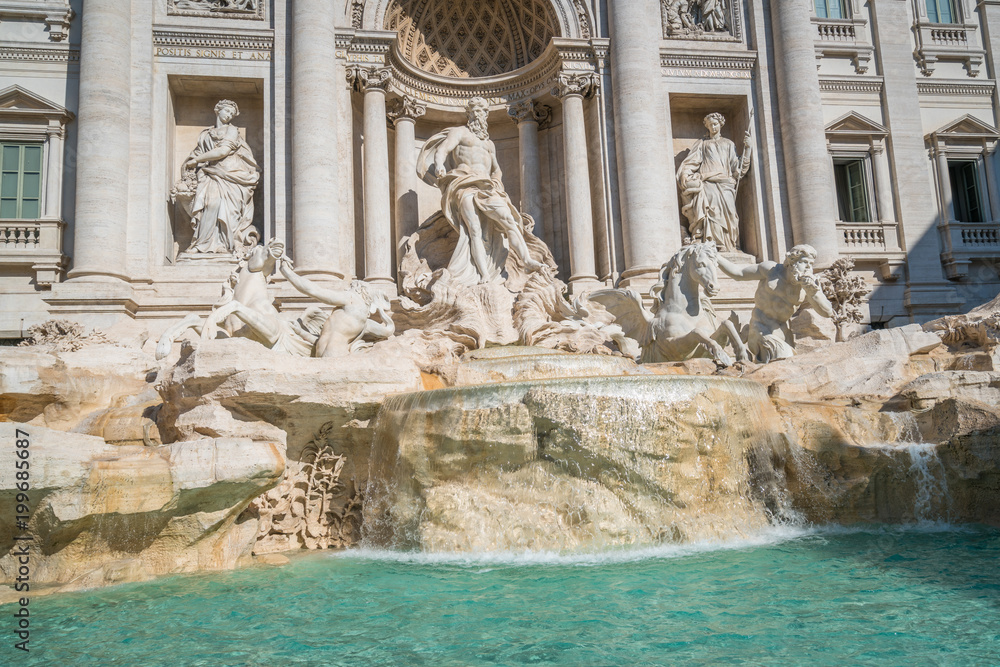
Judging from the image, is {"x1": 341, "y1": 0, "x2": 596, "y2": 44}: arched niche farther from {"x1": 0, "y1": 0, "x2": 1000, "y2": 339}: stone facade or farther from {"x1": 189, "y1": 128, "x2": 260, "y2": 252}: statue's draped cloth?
{"x1": 189, "y1": 128, "x2": 260, "y2": 252}: statue's draped cloth

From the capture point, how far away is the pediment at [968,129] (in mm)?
16438

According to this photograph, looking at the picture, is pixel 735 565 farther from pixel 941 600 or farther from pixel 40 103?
pixel 40 103

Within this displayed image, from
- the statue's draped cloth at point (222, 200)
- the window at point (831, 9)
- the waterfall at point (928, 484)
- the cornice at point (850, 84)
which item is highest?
the window at point (831, 9)

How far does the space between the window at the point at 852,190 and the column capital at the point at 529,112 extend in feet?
21.2

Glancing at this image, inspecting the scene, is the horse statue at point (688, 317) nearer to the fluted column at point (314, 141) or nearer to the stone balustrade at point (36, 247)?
the fluted column at point (314, 141)

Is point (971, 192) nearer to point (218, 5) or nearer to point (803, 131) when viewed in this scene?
point (803, 131)

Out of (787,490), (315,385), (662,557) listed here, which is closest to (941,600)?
(662,557)

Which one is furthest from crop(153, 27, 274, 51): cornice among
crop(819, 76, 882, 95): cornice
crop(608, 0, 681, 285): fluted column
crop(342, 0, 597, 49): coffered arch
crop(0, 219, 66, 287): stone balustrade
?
crop(819, 76, 882, 95): cornice

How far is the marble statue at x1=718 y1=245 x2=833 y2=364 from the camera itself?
9719 millimetres

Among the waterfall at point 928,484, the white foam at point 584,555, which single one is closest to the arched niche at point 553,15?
the waterfall at point 928,484

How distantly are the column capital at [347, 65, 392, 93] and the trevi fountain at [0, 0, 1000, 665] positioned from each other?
4487mm

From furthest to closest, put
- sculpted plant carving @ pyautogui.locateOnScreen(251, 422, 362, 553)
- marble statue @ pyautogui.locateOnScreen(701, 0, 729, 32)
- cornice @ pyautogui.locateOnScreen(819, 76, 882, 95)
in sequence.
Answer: cornice @ pyautogui.locateOnScreen(819, 76, 882, 95), marble statue @ pyautogui.locateOnScreen(701, 0, 729, 32), sculpted plant carving @ pyautogui.locateOnScreen(251, 422, 362, 553)

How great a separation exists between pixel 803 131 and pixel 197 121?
12067 mm

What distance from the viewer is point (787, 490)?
7.35m
